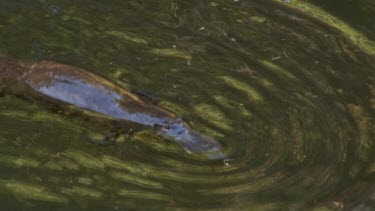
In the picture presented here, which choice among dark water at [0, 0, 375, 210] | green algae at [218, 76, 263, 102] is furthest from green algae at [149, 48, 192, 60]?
green algae at [218, 76, 263, 102]

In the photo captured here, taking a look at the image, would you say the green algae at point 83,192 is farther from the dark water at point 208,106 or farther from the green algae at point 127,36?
the green algae at point 127,36

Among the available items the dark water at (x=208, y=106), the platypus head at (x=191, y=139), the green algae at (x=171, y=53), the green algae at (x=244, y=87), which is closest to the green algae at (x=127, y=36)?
the dark water at (x=208, y=106)

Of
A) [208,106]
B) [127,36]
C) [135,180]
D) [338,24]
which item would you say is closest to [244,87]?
[208,106]

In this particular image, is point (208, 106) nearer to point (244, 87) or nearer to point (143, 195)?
point (244, 87)

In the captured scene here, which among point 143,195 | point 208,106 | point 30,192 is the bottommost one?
point 30,192

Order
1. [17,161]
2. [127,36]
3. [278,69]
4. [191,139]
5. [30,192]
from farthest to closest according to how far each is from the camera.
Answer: [127,36]
[278,69]
[191,139]
[17,161]
[30,192]

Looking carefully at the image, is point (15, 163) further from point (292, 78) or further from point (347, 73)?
point (347, 73)

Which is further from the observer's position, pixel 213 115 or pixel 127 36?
pixel 127 36

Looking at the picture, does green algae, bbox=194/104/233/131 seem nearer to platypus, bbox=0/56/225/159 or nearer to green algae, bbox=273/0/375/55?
platypus, bbox=0/56/225/159
